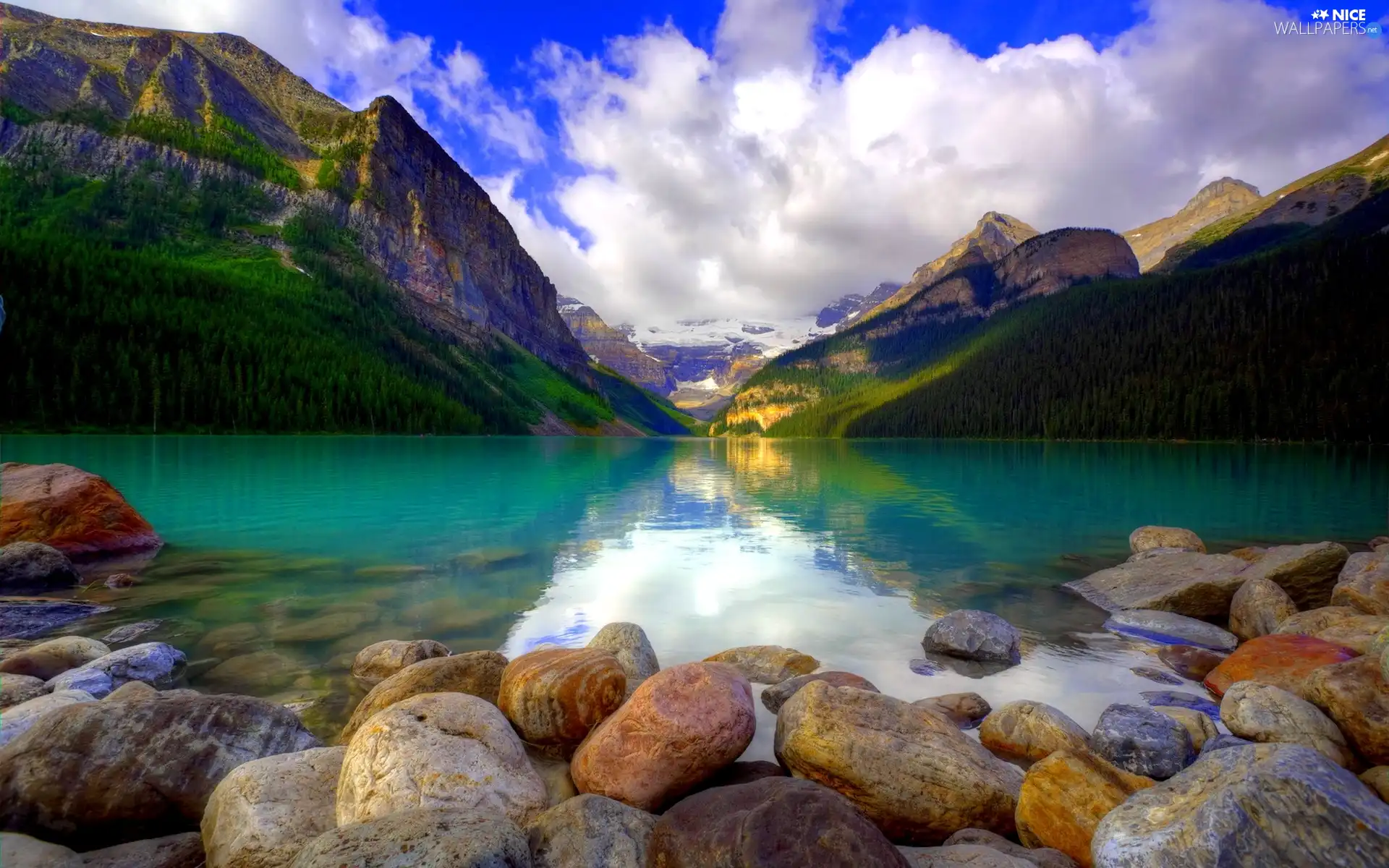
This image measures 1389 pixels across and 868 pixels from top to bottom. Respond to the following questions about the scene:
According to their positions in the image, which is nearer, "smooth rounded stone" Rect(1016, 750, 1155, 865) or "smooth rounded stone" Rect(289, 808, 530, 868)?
"smooth rounded stone" Rect(289, 808, 530, 868)

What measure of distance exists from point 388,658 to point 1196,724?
472 inches

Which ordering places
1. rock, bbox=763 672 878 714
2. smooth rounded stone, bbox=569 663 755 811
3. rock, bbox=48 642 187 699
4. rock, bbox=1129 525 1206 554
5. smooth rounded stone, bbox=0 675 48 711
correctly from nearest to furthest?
smooth rounded stone, bbox=569 663 755 811 → smooth rounded stone, bbox=0 675 48 711 → rock, bbox=48 642 187 699 → rock, bbox=763 672 878 714 → rock, bbox=1129 525 1206 554

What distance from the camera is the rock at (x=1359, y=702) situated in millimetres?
6898

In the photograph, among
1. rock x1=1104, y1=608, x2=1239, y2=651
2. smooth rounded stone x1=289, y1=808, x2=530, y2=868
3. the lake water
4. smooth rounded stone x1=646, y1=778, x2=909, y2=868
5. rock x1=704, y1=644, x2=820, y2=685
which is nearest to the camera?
smooth rounded stone x1=289, y1=808, x2=530, y2=868

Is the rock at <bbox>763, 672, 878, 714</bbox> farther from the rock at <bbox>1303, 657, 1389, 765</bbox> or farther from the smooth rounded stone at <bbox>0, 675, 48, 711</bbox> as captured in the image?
the smooth rounded stone at <bbox>0, 675, 48, 711</bbox>

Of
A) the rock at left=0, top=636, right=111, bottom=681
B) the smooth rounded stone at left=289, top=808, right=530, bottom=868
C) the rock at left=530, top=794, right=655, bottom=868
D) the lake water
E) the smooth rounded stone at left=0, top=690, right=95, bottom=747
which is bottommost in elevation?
the lake water

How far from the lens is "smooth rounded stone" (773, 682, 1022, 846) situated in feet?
20.7

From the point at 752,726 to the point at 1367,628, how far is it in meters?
11.0

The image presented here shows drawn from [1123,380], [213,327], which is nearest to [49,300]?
[213,327]

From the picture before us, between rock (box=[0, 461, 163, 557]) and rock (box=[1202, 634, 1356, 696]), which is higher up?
rock (box=[0, 461, 163, 557])

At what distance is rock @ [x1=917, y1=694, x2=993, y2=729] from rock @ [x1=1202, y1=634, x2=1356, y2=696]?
11.6 feet

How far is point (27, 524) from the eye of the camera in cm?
1770

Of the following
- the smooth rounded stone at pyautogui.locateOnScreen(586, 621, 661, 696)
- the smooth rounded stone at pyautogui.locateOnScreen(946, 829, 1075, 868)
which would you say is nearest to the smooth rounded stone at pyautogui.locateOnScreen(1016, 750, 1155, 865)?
the smooth rounded stone at pyautogui.locateOnScreen(946, 829, 1075, 868)

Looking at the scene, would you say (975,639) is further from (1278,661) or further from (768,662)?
(1278,661)
